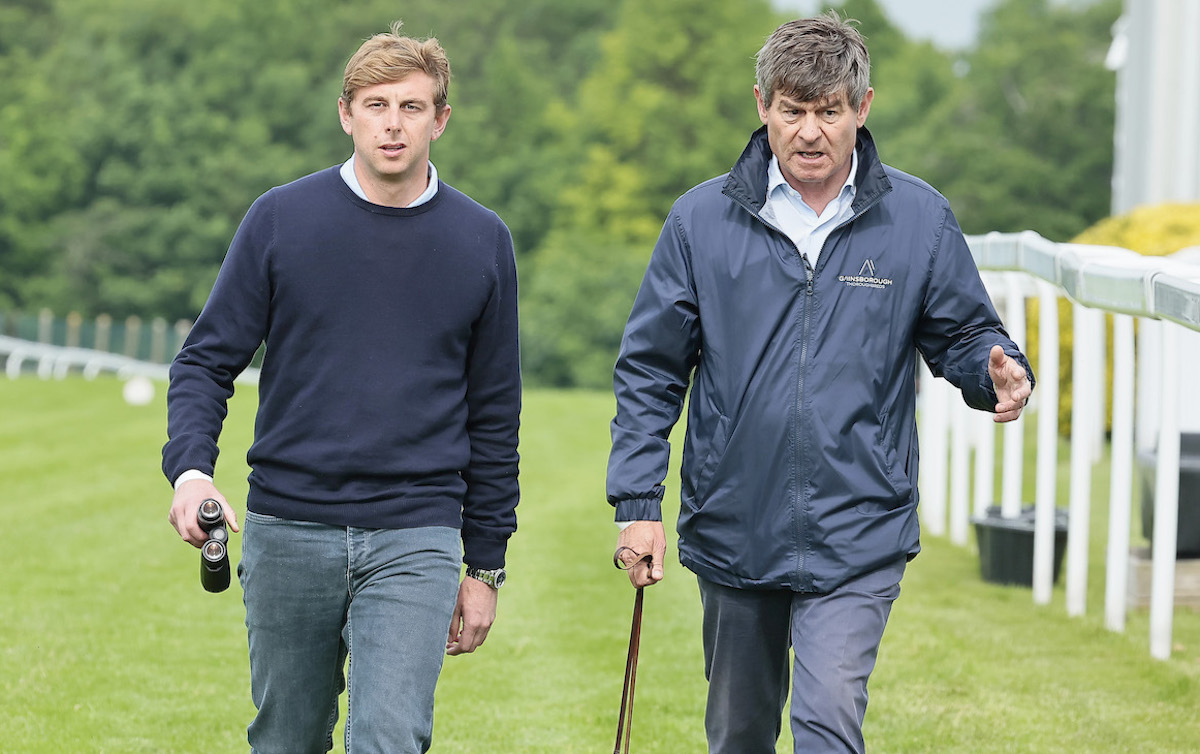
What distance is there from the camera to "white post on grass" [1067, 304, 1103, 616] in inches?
321

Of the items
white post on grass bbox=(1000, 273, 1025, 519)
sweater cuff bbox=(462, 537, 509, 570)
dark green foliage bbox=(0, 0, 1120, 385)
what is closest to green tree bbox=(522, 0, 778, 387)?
dark green foliage bbox=(0, 0, 1120, 385)

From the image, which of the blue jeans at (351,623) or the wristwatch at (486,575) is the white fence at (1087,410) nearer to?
the wristwatch at (486,575)

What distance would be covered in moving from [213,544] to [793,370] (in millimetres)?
1369

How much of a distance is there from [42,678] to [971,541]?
6152mm

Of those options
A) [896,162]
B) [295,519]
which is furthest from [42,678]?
[896,162]

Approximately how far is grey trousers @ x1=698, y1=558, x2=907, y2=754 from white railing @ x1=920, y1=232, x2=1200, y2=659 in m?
2.15

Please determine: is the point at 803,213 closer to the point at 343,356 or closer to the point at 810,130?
the point at 810,130

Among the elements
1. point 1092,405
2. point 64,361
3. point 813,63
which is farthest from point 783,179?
point 64,361

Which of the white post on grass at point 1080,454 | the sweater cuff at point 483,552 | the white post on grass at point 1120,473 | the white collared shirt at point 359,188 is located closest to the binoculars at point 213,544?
the sweater cuff at point 483,552

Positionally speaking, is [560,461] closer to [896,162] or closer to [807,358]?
[807,358]

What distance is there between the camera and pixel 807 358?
412cm

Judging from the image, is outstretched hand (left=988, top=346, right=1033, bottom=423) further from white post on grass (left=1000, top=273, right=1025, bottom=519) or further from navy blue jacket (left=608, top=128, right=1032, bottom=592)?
white post on grass (left=1000, top=273, right=1025, bottom=519)

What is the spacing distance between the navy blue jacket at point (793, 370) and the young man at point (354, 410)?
47cm

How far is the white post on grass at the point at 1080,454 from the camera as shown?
321 inches
